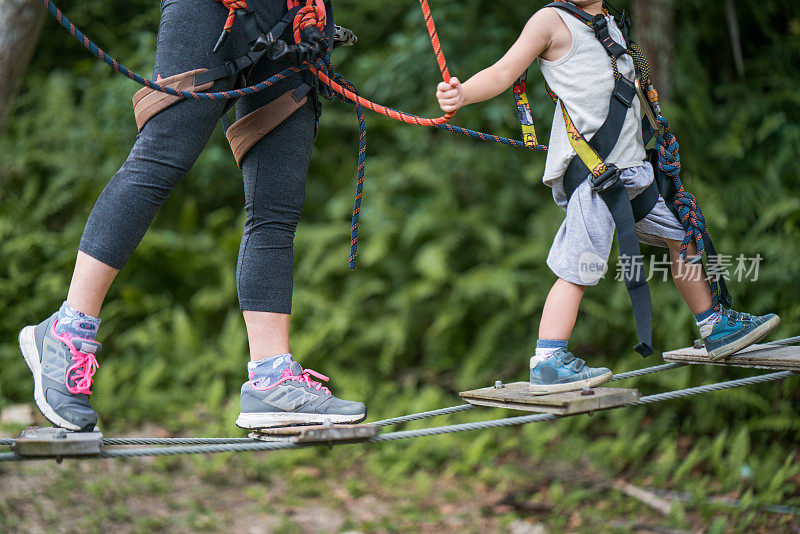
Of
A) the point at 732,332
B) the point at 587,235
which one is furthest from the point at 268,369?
the point at 732,332

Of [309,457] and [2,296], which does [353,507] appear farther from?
[2,296]

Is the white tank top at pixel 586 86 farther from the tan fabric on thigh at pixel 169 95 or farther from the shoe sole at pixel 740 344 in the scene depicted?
the tan fabric on thigh at pixel 169 95

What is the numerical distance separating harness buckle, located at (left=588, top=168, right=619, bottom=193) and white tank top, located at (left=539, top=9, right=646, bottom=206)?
0.06m

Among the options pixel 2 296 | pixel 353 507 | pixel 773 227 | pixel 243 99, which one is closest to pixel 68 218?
pixel 2 296

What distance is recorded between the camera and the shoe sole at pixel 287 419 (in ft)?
7.35

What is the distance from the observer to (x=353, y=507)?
4820 millimetres

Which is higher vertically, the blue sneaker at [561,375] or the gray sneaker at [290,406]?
the blue sneaker at [561,375]

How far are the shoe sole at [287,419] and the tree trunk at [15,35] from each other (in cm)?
222

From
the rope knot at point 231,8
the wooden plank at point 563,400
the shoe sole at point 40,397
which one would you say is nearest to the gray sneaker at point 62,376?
the shoe sole at point 40,397

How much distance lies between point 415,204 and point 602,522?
294 cm

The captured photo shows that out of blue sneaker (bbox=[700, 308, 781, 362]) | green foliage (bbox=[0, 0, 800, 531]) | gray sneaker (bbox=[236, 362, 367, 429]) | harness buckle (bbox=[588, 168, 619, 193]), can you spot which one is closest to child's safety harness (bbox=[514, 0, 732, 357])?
harness buckle (bbox=[588, 168, 619, 193])

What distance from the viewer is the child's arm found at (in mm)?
2221

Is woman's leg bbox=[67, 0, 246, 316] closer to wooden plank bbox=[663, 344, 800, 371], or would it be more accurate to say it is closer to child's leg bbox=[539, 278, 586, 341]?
child's leg bbox=[539, 278, 586, 341]

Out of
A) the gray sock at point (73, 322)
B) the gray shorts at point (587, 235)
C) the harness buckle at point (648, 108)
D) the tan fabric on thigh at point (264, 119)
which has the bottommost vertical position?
the gray sock at point (73, 322)
